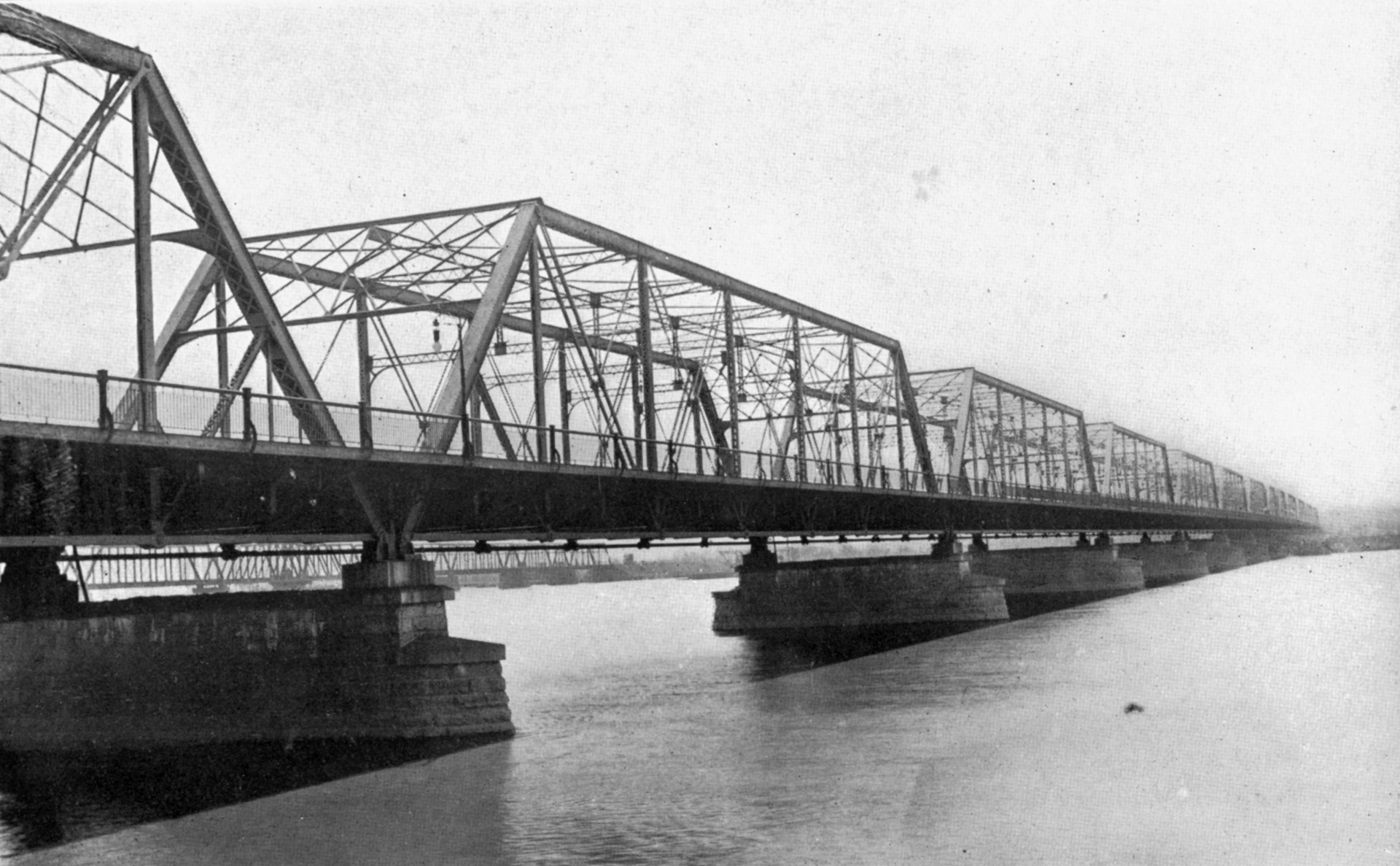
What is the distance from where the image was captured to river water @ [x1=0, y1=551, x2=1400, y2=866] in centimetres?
1992

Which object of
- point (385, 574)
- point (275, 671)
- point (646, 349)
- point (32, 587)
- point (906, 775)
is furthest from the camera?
point (646, 349)

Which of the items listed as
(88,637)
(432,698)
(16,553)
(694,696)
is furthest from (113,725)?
(694,696)

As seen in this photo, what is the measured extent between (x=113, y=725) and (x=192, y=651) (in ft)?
9.33

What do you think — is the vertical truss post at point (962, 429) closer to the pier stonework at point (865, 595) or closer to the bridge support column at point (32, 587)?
the pier stonework at point (865, 595)

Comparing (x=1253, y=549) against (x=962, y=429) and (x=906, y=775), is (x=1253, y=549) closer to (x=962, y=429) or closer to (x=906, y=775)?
(x=962, y=429)

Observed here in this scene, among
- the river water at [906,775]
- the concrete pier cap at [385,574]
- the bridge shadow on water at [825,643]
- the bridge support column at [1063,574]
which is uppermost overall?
the concrete pier cap at [385,574]

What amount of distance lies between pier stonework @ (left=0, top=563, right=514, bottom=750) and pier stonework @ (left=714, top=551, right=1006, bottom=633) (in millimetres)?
40075

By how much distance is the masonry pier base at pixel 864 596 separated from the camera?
70750 mm

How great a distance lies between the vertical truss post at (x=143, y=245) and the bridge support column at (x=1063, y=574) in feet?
249

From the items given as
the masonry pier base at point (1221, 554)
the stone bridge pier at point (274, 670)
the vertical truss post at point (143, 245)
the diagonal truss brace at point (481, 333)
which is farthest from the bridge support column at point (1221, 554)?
the vertical truss post at point (143, 245)

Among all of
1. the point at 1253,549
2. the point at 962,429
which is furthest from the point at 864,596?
the point at 1253,549

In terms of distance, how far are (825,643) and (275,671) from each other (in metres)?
37.8

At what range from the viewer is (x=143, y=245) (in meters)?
26.3

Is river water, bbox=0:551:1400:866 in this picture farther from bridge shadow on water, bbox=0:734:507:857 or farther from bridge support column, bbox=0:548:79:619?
bridge support column, bbox=0:548:79:619
